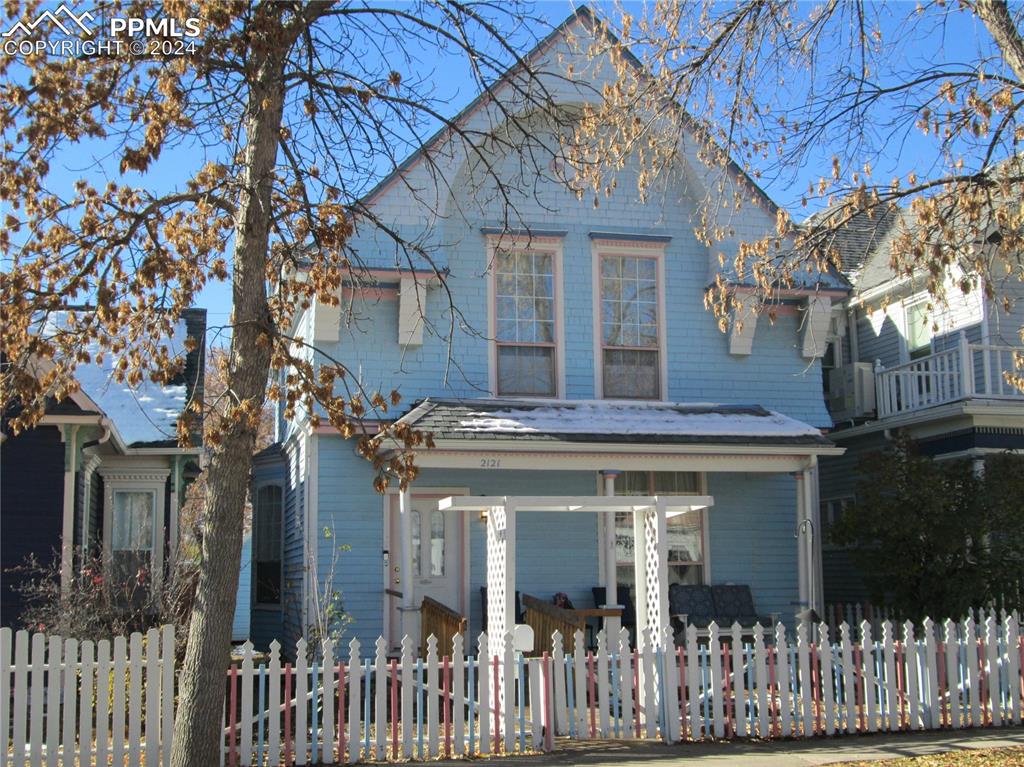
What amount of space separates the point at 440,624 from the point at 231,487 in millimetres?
6357

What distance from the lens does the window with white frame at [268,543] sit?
62.4 feet

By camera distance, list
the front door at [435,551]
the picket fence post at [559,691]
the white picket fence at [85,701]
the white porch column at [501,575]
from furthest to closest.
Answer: the front door at [435,551], the white porch column at [501,575], the picket fence post at [559,691], the white picket fence at [85,701]

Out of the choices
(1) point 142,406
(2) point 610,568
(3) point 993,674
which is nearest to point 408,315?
(2) point 610,568

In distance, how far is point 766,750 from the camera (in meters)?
10.5

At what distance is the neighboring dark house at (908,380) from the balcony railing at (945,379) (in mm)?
19

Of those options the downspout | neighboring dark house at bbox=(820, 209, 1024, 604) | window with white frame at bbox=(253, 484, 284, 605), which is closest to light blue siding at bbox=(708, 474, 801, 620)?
neighboring dark house at bbox=(820, 209, 1024, 604)

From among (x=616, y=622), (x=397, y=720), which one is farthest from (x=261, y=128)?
(x=616, y=622)

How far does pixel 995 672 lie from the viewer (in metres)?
11.6

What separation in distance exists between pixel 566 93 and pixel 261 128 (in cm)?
923

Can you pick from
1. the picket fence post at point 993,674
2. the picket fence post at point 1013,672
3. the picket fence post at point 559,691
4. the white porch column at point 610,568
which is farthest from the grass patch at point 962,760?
the white porch column at point 610,568

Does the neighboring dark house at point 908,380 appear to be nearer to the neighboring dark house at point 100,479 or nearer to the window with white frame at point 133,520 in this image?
the neighboring dark house at point 100,479

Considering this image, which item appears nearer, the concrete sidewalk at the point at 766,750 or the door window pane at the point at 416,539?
the concrete sidewalk at the point at 766,750

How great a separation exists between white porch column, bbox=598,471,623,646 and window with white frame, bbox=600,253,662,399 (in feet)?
5.74

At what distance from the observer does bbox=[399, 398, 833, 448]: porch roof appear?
1481 centimetres
